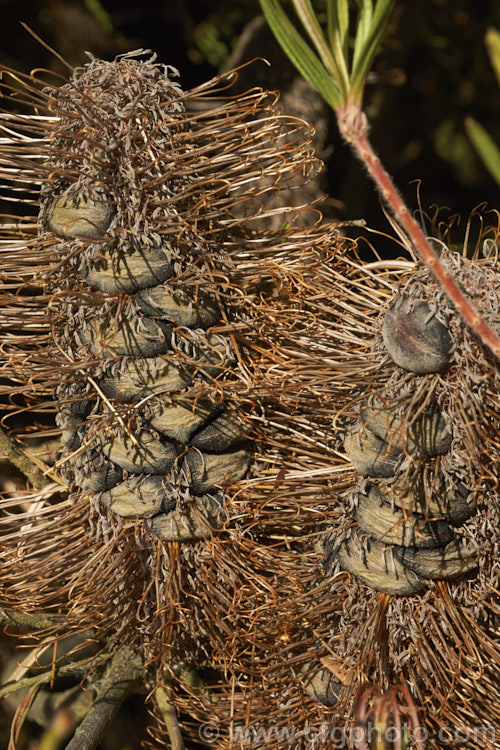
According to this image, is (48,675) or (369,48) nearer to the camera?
(369,48)

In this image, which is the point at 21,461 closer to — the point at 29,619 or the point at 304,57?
the point at 29,619

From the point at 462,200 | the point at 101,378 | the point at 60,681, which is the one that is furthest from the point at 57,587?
the point at 462,200

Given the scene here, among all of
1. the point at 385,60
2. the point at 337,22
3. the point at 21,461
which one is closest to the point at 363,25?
the point at 337,22

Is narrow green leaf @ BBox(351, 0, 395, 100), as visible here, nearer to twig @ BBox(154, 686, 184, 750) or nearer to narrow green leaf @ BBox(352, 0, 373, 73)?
narrow green leaf @ BBox(352, 0, 373, 73)

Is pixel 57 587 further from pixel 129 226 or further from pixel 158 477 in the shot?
pixel 129 226

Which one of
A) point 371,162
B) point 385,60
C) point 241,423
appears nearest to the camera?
point 371,162

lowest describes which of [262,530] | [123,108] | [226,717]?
[226,717]

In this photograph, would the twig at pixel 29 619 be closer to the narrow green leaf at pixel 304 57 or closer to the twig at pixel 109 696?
the twig at pixel 109 696
